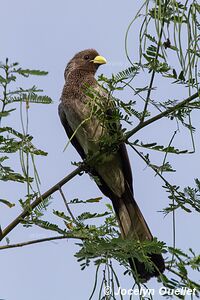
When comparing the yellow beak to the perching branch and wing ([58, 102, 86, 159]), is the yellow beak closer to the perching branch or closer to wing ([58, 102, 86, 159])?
wing ([58, 102, 86, 159])

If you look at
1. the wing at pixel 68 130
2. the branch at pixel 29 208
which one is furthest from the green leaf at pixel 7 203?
the wing at pixel 68 130

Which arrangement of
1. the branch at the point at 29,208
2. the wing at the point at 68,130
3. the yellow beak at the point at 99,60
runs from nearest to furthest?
the branch at the point at 29,208
the wing at the point at 68,130
the yellow beak at the point at 99,60

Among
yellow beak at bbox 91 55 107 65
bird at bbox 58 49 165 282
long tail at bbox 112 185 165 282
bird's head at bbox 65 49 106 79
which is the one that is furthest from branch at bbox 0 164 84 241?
yellow beak at bbox 91 55 107 65

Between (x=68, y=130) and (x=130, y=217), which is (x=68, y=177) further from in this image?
(x=68, y=130)

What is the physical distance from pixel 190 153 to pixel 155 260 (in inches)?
29.3

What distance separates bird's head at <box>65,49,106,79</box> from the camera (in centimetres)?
640

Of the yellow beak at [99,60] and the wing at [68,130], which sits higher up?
the yellow beak at [99,60]

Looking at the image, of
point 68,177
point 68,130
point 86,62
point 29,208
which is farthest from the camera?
point 86,62


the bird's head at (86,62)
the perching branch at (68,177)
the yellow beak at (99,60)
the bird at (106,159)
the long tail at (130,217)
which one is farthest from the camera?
the yellow beak at (99,60)

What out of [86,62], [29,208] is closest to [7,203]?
[29,208]

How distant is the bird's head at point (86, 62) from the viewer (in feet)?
21.0

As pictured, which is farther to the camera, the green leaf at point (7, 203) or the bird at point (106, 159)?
the bird at point (106, 159)

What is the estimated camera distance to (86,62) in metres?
6.51

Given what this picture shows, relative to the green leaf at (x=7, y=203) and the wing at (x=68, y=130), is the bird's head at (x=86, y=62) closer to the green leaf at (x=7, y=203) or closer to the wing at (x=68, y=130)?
the wing at (x=68, y=130)
